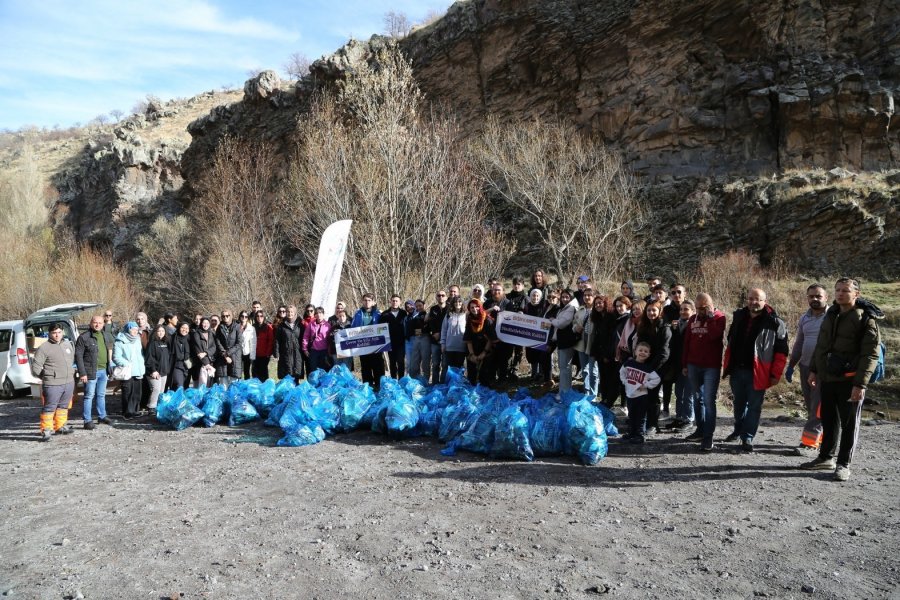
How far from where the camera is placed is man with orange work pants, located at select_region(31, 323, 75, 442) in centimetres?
851

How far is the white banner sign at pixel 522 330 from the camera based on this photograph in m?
9.41

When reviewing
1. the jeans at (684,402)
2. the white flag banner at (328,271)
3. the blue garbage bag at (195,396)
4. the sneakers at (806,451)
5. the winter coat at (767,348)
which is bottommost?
the sneakers at (806,451)

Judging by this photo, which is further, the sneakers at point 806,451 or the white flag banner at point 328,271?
the white flag banner at point 328,271

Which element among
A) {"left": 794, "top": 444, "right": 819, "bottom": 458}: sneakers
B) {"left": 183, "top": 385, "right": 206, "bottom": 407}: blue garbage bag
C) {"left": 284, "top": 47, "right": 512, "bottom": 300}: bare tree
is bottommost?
{"left": 794, "top": 444, "right": 819, "bottom": 458}: sneakers

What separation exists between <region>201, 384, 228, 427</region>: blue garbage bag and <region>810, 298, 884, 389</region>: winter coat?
8.08 m

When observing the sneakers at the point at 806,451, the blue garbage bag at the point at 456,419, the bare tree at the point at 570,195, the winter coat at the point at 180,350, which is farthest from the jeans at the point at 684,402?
the bare tree at the point at 570,195

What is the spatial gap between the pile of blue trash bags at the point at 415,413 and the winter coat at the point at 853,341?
235 cm

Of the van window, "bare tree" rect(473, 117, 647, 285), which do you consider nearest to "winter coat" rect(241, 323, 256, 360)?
the van window

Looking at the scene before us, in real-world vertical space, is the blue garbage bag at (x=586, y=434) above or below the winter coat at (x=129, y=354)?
below

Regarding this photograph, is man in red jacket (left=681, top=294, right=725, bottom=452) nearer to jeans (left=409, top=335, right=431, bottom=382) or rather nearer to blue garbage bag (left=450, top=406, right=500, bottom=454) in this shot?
blue garbage bag (left=450, top=406, right=500, bottom=454)

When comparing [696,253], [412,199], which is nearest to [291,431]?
[412,199]

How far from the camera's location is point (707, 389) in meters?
6.79

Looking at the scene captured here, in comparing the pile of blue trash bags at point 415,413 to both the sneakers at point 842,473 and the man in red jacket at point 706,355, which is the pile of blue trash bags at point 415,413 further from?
the sneakers at point 842,473

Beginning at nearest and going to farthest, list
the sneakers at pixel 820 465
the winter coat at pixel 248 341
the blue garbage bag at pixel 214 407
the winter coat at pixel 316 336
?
the sneakers at pixel 820 465 < the blue garbage bag at pixel 214 407 < the winter coat at pixel 316 336 < the winter coat at pixel 248 341
